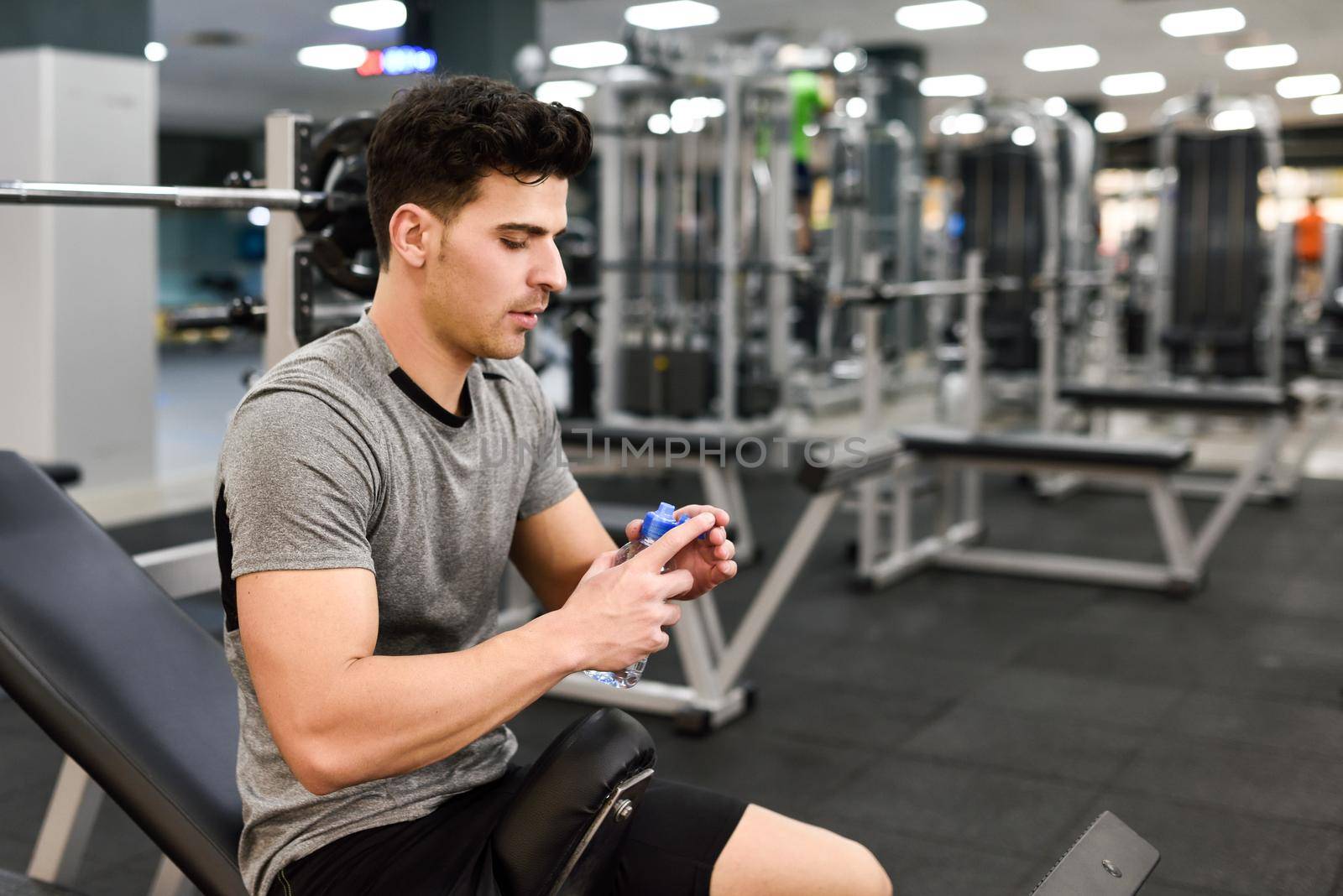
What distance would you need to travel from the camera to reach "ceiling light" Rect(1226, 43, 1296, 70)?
989 centimetres

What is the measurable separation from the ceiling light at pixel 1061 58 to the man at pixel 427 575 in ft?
32.5

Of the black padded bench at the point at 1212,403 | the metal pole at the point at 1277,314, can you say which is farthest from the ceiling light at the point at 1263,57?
the black padded bench at the point at 1212,403

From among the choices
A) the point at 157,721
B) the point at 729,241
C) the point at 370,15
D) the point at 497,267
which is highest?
the point at 370,15

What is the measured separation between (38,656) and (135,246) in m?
4.18

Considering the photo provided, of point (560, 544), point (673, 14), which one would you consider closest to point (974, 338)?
point (560, 544)

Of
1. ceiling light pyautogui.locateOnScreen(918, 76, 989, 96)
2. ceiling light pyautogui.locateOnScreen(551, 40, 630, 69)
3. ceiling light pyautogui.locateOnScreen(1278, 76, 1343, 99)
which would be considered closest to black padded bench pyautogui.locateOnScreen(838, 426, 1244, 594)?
ceiling light pyautogui.locateOnScreen(551, 40, 630, 69)

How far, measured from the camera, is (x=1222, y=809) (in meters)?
2.30

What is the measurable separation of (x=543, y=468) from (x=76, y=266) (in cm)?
413

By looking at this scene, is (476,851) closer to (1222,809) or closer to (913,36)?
(1222,809)

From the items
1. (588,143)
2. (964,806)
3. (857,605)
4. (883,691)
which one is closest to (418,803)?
(588,143)

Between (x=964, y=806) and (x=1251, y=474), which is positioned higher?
(x=1251, y=474)

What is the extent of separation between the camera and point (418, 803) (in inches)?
43.9

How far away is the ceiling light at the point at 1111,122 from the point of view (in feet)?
47.5

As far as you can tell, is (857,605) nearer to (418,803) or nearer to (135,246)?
(418,803)
